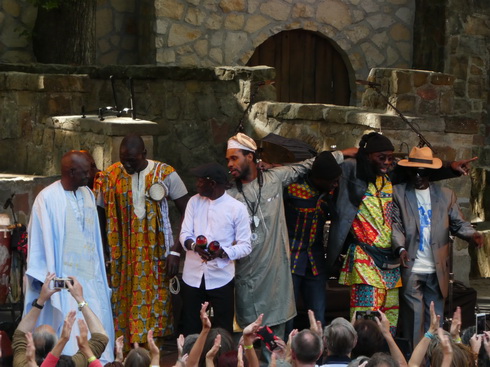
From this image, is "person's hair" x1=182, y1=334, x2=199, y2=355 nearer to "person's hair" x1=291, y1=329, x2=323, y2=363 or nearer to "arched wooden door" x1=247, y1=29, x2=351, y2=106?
"person's hair" x1=291, y1=329, x2=323, y2=363

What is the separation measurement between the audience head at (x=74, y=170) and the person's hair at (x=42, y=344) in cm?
175

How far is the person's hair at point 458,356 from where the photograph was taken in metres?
6.09

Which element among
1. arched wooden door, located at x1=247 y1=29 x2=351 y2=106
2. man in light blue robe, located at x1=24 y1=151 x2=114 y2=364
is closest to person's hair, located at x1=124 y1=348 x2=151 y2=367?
man in light blue robe, located at x1=24 y1=151 x2=114 y2=364

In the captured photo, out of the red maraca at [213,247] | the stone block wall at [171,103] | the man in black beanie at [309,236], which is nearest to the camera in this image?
the red maraca at [213,247]

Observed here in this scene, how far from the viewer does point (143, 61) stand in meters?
14.8

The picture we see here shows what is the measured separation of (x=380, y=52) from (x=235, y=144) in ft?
26.0

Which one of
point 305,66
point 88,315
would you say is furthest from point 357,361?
point 305,66

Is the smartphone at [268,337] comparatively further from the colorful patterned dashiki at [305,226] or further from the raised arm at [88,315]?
the raised arm at [88,315]

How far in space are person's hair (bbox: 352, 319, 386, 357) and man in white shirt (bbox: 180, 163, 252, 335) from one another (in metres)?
1.45

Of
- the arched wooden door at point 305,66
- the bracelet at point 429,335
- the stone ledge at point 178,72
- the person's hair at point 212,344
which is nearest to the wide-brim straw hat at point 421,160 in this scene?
the bracelet at point 429,335

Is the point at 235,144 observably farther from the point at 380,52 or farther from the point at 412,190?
the point at 380,52

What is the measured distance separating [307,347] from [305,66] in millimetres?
9935

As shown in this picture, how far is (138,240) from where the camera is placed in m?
8.20

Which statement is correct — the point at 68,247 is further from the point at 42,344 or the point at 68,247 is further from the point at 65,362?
the point at 65,362
